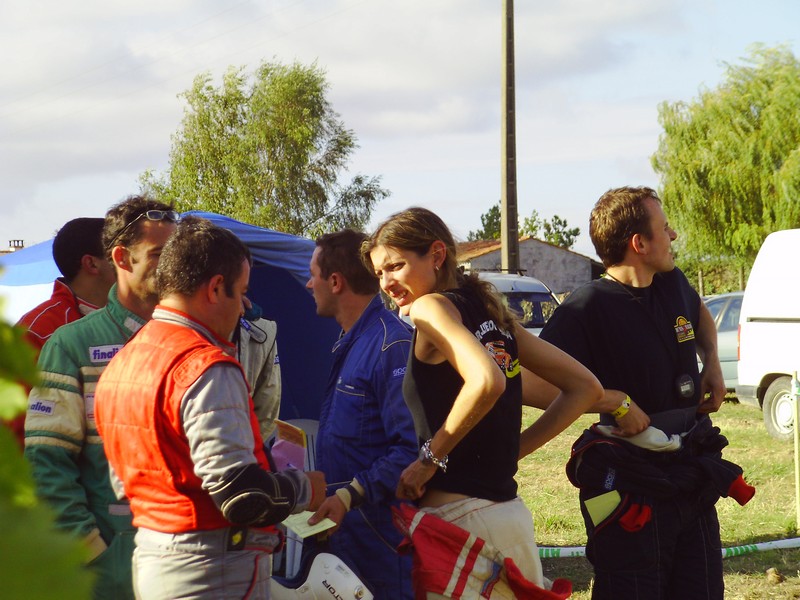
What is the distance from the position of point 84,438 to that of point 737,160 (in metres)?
24.5

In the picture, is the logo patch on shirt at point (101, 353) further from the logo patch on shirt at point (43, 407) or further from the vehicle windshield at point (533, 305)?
the vehicle windshield at point (533, 305)

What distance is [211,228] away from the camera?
2600mm

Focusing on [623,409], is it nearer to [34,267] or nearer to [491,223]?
[34,267]

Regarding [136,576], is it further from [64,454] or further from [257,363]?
[257,363]

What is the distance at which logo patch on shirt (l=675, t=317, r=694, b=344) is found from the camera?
11.8ft

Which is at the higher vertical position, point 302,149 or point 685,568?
point 302,149

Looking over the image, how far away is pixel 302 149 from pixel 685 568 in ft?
109

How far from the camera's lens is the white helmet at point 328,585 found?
10.4 feet

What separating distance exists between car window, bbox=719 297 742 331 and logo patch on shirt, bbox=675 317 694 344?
37.9 ft

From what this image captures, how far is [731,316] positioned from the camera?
1473 centimetres

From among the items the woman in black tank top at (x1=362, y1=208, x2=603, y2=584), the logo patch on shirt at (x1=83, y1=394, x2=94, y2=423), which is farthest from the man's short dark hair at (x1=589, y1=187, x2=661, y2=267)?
the logo patch on shirt at (x1=83, y1=394, x2=94, y2=423)

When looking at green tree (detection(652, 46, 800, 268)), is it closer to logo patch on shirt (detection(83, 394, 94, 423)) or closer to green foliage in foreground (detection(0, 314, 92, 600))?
logo patch on shirt (detection(83, 394, 94, 423))

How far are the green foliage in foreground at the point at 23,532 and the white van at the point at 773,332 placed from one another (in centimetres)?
1153

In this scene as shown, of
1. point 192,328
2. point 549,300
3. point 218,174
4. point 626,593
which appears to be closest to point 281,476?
point 192,328
